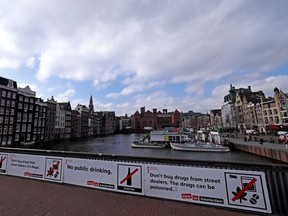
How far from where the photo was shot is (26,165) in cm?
734

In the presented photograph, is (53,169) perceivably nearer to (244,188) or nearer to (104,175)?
(104,175)

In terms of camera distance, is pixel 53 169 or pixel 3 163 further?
pixel 3 163

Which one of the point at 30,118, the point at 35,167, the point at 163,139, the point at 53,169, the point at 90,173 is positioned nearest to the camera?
the point at 90,173

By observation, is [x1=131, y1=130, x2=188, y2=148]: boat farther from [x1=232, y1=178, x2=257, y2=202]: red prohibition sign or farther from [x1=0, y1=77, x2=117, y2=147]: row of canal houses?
[x1=232, y1=178, x2=257, y2=202]: red prohibition sign

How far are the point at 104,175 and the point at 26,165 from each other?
4.35 meters

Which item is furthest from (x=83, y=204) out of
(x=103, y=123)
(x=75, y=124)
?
(x=103, y=123)

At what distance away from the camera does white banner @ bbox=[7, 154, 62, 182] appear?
6734mm

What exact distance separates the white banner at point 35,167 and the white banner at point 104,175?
57 cm

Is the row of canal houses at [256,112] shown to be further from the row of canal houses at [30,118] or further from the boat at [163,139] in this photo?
the row of canal houses at [30,118]

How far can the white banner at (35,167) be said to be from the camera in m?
6.73

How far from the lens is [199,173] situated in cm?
479

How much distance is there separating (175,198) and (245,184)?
2085mm

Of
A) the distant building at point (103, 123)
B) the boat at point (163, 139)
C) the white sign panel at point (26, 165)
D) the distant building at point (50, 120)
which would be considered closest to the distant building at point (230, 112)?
the boat at point (163, 139)

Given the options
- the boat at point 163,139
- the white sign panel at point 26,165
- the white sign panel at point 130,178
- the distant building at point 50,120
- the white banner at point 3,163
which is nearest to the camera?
the white sign panel at point 130,178
